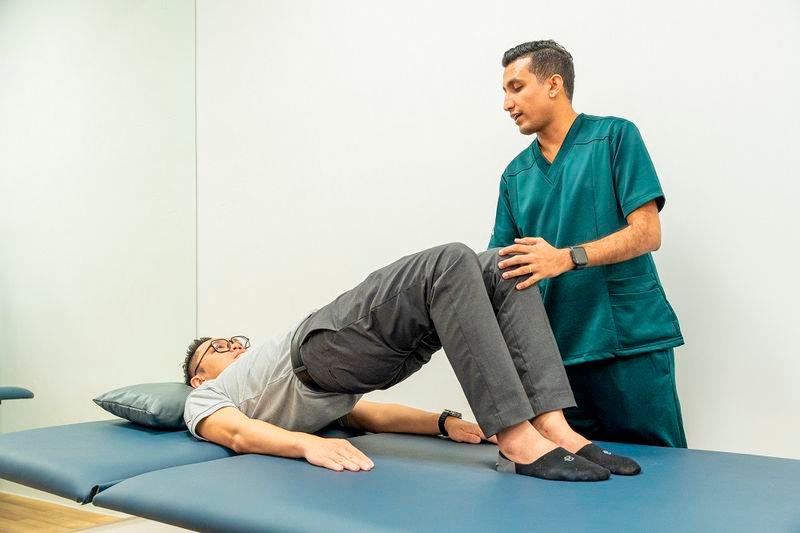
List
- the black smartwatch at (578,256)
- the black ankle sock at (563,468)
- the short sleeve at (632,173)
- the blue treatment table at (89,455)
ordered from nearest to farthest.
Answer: the black ankle sock at (563,468)
the blue treatment table at (89,455)
the black smartwatch at (578,256)
the short sleeve at (632,173)

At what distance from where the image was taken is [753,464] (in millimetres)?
1621

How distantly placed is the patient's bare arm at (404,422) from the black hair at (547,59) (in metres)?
0.94

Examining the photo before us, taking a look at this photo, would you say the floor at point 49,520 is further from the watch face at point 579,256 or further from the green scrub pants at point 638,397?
the watch face at point 579,256

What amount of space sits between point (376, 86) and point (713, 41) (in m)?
1.16

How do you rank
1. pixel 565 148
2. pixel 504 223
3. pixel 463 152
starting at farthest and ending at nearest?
pixel 463 152 → pixel 504 223 → pixel 565 148

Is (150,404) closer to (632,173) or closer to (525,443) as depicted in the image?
(525,443)

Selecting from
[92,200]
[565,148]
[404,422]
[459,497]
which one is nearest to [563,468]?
[459,497]

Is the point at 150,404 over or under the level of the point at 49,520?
over

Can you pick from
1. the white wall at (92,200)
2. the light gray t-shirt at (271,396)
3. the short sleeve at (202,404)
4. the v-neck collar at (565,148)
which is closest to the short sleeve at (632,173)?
the v-neck collar at (565,148)

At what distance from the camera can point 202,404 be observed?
76.6 inches

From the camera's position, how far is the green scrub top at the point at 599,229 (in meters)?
1.88

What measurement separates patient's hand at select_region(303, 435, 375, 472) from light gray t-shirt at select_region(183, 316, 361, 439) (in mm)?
152

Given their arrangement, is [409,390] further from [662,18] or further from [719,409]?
[662,18]

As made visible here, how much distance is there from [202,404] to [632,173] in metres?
1.23
